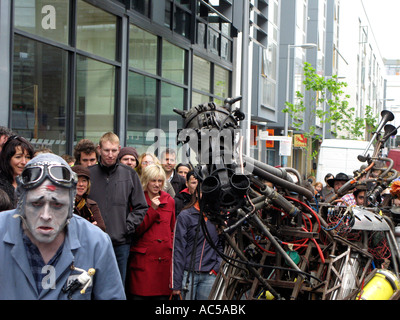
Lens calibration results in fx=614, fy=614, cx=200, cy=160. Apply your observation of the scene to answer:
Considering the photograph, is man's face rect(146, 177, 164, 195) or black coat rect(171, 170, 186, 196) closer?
man's face rect(146, 177, 164, 195)

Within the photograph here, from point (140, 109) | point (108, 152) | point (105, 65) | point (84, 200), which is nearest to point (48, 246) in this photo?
point (84, 200)

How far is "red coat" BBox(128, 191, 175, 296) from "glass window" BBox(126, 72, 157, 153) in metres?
8.03

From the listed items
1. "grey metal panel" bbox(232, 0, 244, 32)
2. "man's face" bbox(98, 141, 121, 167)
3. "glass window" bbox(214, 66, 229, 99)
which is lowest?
"man's face" bbox(98, 141, 121, 167)

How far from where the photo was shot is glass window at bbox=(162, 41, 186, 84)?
16922 millimetres

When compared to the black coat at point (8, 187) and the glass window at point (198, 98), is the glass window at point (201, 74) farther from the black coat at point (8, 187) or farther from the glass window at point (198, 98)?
the black coat at point (8, 187)

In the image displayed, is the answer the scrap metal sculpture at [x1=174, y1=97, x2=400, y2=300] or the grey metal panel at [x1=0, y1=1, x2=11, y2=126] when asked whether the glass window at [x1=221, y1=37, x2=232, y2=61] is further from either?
the scrap metal sculpture at [x1=174, y1=97, x2=400, y2=300]

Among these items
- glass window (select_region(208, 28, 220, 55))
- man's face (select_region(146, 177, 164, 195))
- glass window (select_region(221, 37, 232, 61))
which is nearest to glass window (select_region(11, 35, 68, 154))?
man's face (select_region(146, 177, 164, 195))

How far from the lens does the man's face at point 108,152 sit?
6.80 meters

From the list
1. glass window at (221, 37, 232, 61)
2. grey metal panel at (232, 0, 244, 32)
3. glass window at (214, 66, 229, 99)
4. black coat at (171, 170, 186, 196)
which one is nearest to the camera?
black coat at (171, 170, 186, 196)

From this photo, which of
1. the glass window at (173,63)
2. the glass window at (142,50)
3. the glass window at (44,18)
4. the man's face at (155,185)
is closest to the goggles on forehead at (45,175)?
the man's face at (155,185)

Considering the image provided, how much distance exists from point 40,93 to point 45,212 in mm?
8737

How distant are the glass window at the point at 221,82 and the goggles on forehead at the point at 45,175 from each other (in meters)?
18.3

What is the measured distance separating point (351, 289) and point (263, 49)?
2606cm
